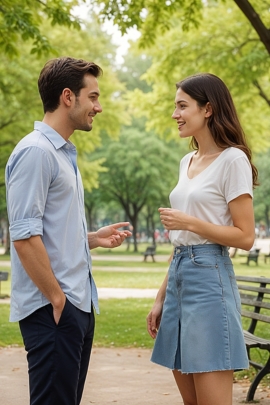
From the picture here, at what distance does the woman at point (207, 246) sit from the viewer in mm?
3389

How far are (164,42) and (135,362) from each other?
15376mm

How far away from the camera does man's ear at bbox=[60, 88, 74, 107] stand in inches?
130

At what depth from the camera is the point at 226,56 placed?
20.1 m

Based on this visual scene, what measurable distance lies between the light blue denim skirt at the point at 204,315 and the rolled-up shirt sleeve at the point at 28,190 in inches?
31.2

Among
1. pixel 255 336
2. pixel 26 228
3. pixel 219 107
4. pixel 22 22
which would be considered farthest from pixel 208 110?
pixel 22 22

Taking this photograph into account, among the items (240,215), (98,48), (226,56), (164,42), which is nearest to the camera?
(240,215)

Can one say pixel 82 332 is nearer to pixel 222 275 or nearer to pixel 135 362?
pixel 222 275

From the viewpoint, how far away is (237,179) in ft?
11.3

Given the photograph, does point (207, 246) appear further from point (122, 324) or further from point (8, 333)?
point (122, 324)

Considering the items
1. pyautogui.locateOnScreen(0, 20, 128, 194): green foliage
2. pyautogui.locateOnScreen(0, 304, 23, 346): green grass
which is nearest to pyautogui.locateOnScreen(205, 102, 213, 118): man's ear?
pyautogui.locateOnScreen(0, 304, 23, 346): green grass

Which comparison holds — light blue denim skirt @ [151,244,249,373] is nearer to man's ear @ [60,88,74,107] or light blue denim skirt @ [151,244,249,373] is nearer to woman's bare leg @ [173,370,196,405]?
woman's bare leg @ [173,370,196,405]

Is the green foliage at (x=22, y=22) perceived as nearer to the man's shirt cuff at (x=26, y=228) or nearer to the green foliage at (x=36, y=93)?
the man's shirt cuff at (x=26, y=228)

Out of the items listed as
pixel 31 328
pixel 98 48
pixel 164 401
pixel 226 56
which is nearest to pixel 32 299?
pixel 31 328

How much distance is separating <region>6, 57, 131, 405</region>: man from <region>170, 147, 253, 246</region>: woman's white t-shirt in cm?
54
